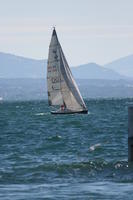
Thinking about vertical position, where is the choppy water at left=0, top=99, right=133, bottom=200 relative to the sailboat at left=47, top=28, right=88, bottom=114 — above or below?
below

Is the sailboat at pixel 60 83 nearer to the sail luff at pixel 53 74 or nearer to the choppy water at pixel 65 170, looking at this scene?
the sail luff at pixel 53 74

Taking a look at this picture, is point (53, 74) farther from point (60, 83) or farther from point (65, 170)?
point (65, 170)

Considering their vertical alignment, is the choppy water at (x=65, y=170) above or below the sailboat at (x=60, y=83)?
below

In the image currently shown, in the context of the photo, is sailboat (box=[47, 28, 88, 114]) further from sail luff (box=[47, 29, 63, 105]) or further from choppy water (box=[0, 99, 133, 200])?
choppy water (box=[0, 99, 133, 200])

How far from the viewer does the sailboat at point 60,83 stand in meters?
96.9

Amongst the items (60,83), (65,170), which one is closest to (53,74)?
(60,83)

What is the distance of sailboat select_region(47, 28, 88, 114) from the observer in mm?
96875

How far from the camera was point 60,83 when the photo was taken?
98.2m

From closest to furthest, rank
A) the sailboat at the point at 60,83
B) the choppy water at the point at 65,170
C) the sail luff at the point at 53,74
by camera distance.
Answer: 1. the choppy water at the point at 65,170
2. the sail luff at the point at 53,74
3. the sailboat at the point at 60,83

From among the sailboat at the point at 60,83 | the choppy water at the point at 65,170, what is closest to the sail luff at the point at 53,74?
the sailboat at the point at 60,83

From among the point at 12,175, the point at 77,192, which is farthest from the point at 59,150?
the point at 77,192

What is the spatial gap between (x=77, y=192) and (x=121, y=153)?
14630mm

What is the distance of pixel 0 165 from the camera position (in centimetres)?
3428

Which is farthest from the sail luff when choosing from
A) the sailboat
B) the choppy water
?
the choppy water
